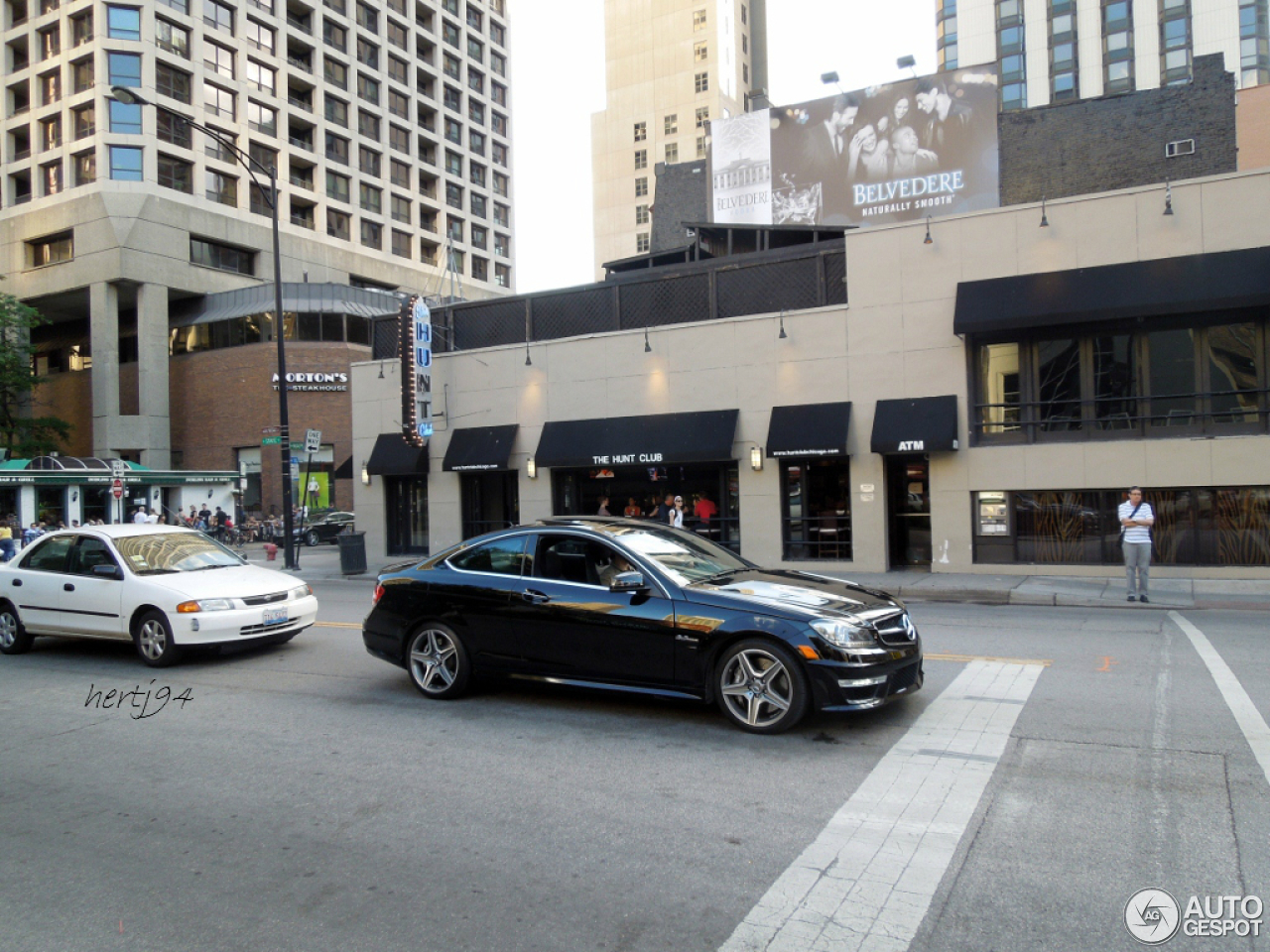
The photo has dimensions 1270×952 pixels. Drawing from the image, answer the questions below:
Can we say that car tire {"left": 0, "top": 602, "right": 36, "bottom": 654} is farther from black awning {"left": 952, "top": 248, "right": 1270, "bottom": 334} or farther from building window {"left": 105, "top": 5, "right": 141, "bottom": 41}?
building window {"left": 105, "top": 5, "right": 141, "bottom": 41}

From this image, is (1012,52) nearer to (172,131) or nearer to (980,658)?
(172,131)

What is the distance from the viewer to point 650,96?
286 ft

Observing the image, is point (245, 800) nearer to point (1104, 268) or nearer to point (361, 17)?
point (1104, 268)

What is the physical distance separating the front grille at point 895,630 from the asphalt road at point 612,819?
2.03 feet

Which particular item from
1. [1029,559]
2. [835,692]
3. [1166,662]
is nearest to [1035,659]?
[1166,662]

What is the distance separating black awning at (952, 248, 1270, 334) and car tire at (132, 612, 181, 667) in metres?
14.1

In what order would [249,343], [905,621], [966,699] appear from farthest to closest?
1. [249,343]
2. [966,699]
3. [905,621]

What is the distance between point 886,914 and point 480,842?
206cm

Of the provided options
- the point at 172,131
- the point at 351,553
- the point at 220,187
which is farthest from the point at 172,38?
the point at 351,553

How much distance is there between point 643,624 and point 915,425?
12.2 m

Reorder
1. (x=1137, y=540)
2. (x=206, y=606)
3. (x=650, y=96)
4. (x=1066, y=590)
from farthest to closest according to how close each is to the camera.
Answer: (x=650, y=96)
(x=1066, y=590)
(x=1137, y=540)
(x=206, y=606)

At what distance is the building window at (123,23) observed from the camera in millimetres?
44375

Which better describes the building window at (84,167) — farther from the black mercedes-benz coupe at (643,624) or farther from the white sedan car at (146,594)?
the black mercedes-benz coupe at (643,624)

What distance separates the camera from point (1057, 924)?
3510 mm
